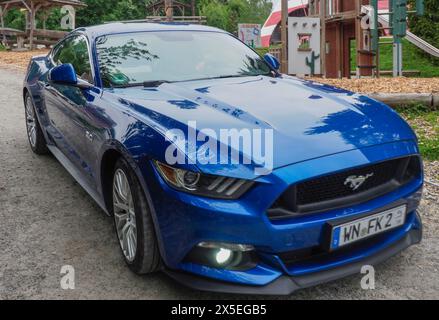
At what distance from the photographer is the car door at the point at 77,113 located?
361cm

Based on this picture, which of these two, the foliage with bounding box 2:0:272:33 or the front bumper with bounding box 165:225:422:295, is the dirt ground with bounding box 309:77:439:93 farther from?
the foliage with bounding box 2:0:272:33

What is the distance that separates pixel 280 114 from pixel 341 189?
622mm

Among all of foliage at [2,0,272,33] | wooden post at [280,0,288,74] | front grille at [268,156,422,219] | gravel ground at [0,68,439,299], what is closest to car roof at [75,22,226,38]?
gravel ground at [0,68,439,299]

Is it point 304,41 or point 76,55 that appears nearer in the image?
point 76,55

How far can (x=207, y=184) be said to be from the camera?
2520mm

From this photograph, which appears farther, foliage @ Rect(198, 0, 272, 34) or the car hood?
foliage @ Rect(198, 0, 272, 34)

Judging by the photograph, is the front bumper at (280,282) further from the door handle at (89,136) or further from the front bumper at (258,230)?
the door handle at (89,136)

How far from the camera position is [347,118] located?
2980 millimetres

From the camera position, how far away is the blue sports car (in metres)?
2.47

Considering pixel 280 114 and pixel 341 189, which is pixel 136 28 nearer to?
pixel 280 114

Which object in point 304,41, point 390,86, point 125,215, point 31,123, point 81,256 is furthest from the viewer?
point 304,41

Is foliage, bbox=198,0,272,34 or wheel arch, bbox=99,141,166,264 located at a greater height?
foliage, bbox=198,0,272,34

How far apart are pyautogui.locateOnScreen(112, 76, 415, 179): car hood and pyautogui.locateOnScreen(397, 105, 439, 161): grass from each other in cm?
214

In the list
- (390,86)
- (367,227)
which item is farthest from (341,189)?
(390,86)
